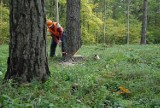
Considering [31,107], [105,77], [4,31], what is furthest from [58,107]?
[4,31]

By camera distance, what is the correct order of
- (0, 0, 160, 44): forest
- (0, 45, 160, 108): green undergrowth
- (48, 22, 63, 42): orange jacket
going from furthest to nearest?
(0, 0, 160, 44): forest < (48, 22, 63, 42): orange jacket < (0, 45, 160, 108): green undergrowth

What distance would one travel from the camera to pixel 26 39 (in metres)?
5.48

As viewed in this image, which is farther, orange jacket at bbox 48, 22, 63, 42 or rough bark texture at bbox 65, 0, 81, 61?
orange jacket at bbox 48, 22, 63, 42

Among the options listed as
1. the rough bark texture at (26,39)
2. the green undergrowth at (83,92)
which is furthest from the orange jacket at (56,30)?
the rough bark texture at (26,39)

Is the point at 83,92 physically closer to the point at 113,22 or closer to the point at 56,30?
the point at 56,30

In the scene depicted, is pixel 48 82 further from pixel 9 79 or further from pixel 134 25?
pixel 134 25

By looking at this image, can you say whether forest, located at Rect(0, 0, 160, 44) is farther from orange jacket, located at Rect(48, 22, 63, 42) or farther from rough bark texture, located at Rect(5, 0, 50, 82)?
rough bark texture, located at Rect(5, 0, 50, 82)

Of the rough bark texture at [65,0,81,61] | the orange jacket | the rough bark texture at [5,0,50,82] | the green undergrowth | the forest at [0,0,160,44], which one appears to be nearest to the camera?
the green undergrowth

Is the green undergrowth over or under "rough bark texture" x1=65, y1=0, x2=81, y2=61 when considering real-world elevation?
under

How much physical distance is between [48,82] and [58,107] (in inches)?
49.3

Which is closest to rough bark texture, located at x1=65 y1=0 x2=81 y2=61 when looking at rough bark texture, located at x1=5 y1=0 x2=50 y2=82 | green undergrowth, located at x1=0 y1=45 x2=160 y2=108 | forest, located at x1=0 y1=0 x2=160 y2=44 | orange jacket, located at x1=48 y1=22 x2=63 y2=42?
orange jacket, located at x1=48 y1=22 x2=63 y2=42

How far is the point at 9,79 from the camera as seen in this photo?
5434 mm

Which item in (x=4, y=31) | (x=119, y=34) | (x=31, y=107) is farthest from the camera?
(x=119, y=34)

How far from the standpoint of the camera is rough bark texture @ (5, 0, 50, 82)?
5434mm
